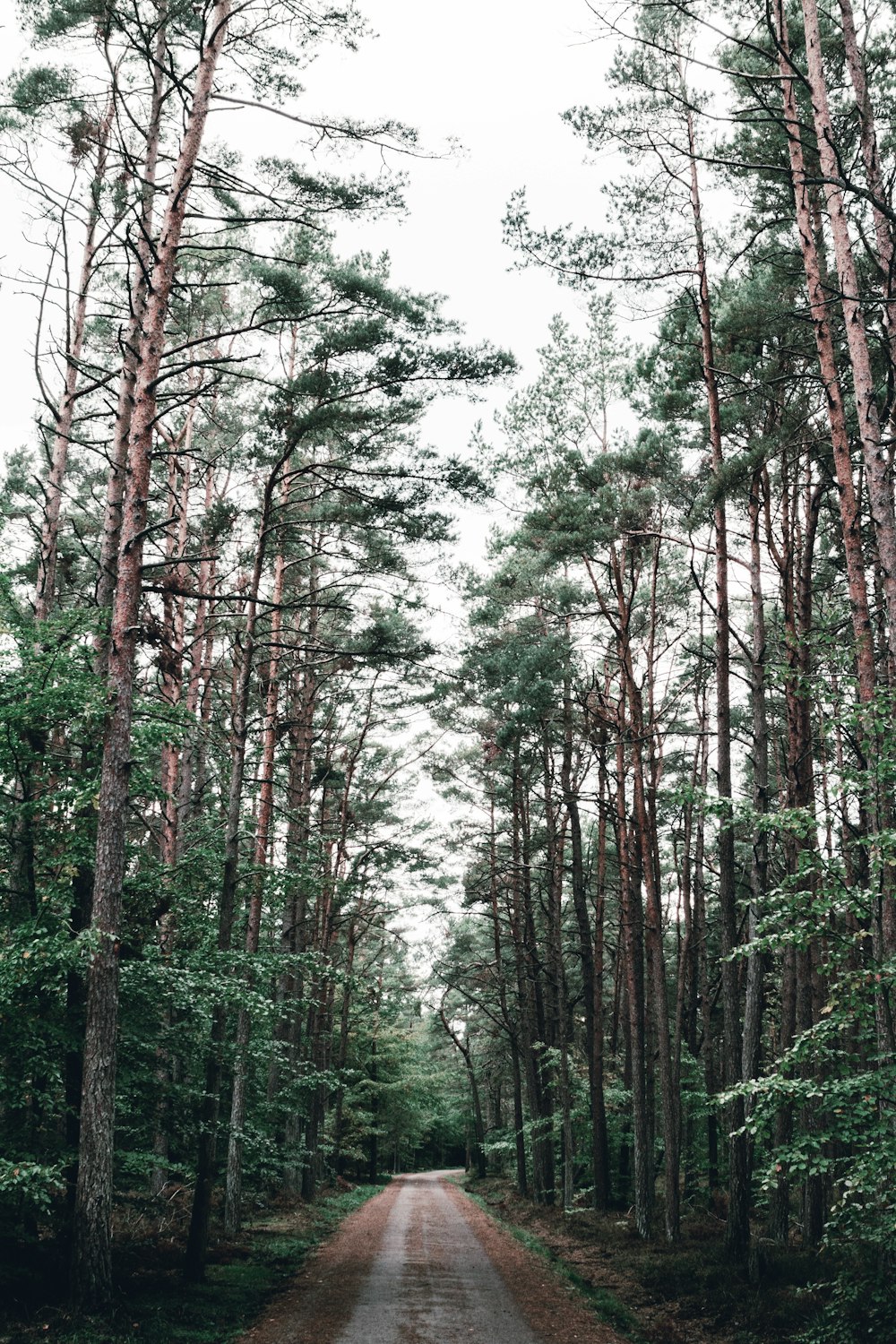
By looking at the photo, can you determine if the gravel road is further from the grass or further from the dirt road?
the grass

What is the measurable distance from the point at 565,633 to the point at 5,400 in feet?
33.1

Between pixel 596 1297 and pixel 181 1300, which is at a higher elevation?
pixel 181 1300

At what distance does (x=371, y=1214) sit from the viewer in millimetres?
19562

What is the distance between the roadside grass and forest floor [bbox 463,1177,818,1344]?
11.6 ft

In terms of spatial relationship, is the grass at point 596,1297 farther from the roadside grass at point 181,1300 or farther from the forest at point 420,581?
the roadside grass at point 181,1300

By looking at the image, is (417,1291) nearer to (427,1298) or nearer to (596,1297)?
(427,1298)

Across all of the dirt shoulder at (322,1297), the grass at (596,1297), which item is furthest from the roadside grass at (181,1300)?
the grass at (596,1297)

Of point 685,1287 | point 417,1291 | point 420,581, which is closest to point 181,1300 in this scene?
point 417,1291

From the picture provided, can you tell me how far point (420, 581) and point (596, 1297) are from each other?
8579 millimetres

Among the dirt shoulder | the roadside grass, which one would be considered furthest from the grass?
the roadside grass

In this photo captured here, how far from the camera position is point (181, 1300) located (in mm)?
7906

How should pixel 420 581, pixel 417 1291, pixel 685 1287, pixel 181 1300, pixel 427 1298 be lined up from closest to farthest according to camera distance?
pixel 181 1300 < pixel 685 1287 < pixel 427 1298 < pixel 417 1291 < pixel 420 581

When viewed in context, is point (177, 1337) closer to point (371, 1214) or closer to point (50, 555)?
point (50, 555)

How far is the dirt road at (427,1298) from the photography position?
7.53 meters
